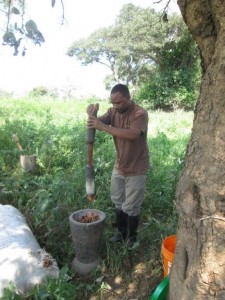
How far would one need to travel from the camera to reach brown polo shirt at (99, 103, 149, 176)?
321 centimetres

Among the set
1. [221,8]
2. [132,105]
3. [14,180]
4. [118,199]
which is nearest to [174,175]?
[118,199]

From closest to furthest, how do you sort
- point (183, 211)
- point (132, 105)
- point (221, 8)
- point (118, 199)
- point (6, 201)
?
point (221, 8), point (183, 211), point (132, 105), point (118, 199), point (6, 201)

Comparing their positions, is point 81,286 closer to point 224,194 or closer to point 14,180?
point 224,194

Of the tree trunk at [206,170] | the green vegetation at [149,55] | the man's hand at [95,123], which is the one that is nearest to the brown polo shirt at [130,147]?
the man's hand at [95,123]

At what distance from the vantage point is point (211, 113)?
1.77 metres

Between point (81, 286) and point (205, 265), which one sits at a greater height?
point (205, 265)

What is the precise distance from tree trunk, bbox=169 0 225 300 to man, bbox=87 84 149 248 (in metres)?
1.17

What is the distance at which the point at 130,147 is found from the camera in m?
3.22

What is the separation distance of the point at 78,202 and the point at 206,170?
2.50 meters

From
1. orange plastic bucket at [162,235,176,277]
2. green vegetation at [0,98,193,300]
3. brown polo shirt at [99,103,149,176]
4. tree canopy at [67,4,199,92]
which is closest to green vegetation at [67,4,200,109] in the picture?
tree canopy at [67,4,199,92]

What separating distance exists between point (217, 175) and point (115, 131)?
4.63ft

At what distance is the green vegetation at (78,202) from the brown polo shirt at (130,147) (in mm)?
755

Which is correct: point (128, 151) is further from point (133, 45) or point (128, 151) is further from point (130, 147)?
point (133, 45)

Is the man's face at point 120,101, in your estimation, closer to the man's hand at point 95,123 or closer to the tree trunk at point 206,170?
the man's hand at point 95,123
